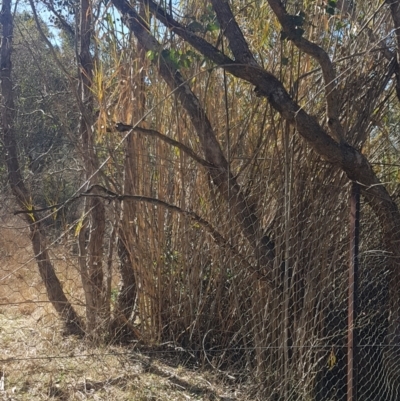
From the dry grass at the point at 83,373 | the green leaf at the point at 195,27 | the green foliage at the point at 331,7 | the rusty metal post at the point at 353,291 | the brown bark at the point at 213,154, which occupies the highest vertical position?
the green foliage at the point at 331,7

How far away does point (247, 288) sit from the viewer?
3615 millimetres

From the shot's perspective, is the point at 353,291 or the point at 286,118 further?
the point at 286,118

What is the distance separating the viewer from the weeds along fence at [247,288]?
3.34 metres

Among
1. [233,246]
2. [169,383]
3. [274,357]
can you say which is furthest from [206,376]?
[233,246]

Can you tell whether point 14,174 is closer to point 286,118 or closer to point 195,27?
point 195,27

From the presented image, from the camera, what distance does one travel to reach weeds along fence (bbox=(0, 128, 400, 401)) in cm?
334

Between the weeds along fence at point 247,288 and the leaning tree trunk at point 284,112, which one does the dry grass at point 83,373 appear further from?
the leaning tree trunk at point 284,112

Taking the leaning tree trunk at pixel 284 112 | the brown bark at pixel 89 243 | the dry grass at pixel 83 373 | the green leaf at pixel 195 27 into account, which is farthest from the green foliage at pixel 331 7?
the dry grass at pixel 83 373

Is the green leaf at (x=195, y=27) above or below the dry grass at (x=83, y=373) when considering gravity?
above

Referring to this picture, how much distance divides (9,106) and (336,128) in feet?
9.58

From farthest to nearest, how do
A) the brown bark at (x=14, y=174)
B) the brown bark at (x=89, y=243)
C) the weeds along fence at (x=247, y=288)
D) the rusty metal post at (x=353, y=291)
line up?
the brown bark at (x=14, y=174)
the brown bark at (x=89, y=243)
the weeds along fence at (x=247, y=288)
the rusty metal post at (x=353, y=291)

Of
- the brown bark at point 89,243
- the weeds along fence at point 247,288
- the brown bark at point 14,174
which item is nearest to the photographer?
the weeds along fence at point 247,288

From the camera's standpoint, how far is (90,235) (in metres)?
4.41

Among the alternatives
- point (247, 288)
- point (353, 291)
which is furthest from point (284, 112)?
point (247, 288)
